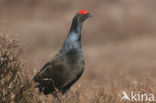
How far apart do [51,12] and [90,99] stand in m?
15.4

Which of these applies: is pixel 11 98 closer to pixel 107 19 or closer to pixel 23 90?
pixel 23 90

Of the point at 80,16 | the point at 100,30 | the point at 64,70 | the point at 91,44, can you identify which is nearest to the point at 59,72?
the point at 64,70

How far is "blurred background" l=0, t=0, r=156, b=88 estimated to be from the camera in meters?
13.5

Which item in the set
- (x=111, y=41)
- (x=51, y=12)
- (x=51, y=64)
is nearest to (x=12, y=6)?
(x=51, y=12)

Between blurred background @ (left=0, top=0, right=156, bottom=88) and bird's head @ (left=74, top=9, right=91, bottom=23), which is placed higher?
blurred background @ (left=0, top=0, right=156, bottom=88)

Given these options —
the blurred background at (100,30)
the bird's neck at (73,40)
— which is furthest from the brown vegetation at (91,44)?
the bird's neck at (73,40)

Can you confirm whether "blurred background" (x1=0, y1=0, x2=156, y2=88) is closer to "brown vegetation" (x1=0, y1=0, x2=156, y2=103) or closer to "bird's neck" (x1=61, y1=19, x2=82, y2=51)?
"brown vegetation" (x1=0, y1=0, x2=156, y2=103)

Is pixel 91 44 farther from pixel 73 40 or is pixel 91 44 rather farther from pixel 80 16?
pixel 73 40

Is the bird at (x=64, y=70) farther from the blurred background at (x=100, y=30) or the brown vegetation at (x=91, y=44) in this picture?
the blurred background at (x=100, y=30)

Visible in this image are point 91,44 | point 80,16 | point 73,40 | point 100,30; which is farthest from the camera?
point 100,30

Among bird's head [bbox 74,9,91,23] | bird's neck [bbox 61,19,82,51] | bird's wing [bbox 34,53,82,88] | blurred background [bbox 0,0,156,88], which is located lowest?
bird's wing [bbox 34,53,82,88]

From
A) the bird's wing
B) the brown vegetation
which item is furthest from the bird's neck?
the brown vegetation

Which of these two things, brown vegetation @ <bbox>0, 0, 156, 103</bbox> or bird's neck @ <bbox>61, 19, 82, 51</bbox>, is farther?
bird's neck @ <bbox>61, 19, 82, 51</bbox>

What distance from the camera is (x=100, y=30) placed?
63.3ft
